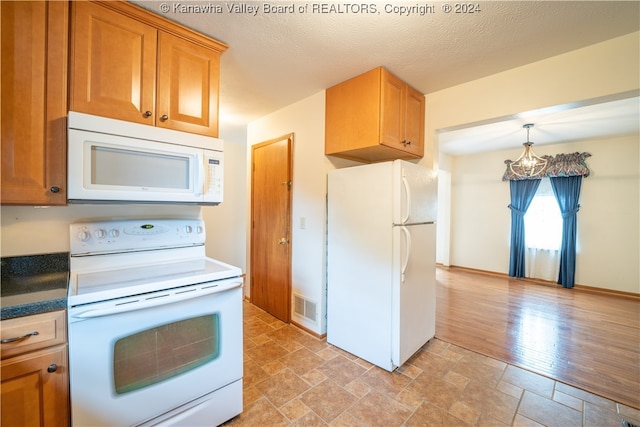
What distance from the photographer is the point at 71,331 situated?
42.7 inches

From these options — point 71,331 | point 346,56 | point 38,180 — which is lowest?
point 71,331

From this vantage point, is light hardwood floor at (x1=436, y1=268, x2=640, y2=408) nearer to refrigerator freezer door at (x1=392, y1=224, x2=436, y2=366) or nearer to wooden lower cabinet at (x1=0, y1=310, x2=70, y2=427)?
refrigerator freezer door at (x1=392, y1=224, x2=436, y2=366)

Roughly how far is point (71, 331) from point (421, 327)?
2.35 m

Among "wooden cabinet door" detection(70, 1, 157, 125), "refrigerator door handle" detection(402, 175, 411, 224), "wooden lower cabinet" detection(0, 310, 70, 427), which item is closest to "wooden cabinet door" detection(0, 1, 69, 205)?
"wooden cabinet door" detection(70, 1, 157, 125)

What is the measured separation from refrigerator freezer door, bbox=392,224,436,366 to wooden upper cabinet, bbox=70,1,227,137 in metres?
1.60

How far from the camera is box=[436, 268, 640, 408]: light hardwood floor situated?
2.10 meters

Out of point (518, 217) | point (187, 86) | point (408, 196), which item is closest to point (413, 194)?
Answer: point (408, 196)

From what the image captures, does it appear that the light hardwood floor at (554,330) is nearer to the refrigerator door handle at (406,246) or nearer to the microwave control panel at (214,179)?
the refrigerator door handle at (406,246)

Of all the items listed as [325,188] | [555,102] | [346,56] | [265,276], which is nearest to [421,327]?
[325,188]

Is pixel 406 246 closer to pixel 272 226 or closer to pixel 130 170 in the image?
pixel 272 226

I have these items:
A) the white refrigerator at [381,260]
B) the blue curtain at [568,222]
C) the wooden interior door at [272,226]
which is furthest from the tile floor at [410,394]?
the blue curtain at [568,222]

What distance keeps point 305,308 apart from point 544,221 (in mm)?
4833

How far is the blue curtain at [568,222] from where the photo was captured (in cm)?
449

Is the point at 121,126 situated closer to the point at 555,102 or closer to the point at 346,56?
the point at 346,56
